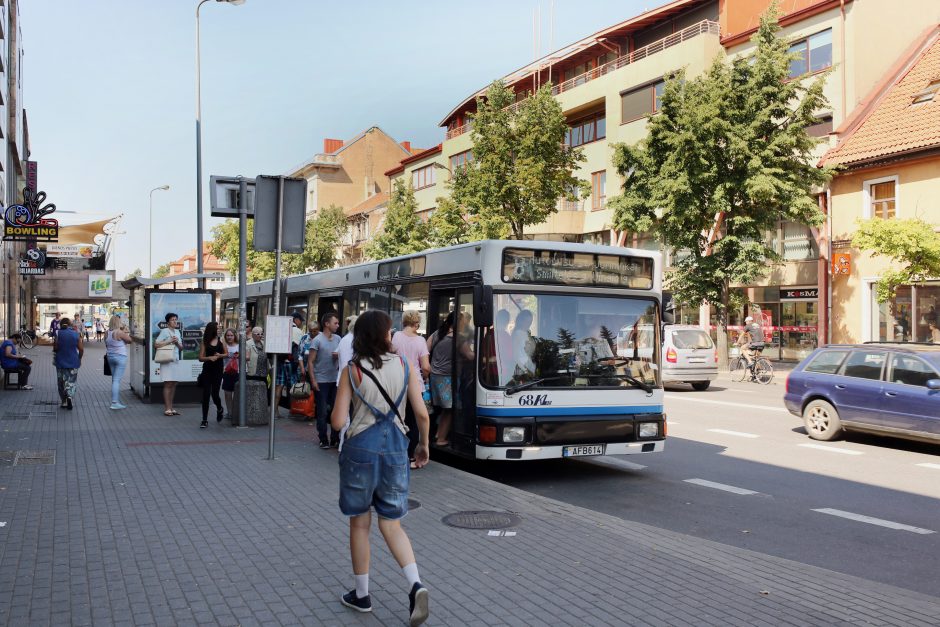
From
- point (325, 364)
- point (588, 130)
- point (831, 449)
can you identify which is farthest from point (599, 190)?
point (325, 364)

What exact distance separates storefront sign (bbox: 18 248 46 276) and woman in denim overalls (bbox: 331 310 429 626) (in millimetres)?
Answer: 29237

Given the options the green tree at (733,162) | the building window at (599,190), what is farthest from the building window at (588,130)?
the green tree at (733,162)

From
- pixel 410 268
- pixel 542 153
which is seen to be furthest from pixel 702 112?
pixel 410 268

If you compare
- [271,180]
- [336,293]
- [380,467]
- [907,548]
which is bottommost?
[907,548]

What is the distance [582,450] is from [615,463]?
1899 mm

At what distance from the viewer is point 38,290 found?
193 ft

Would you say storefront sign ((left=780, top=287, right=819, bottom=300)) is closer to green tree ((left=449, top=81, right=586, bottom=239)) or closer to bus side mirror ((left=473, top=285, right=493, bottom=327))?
green tree ((left=449, top=81, right=586, bottom=239))

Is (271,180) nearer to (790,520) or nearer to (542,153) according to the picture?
(790,520)

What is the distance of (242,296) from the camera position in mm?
12781

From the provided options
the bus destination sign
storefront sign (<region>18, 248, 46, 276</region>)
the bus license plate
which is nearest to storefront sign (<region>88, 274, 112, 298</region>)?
storefront sign (<region>18, 248, 46, 276</region>)

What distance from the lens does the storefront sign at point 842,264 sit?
93.1 feet

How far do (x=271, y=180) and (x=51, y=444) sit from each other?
4597 millimetres

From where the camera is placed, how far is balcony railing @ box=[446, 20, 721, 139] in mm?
34906

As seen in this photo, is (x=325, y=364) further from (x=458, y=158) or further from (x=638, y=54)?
(x=458, y=158)
